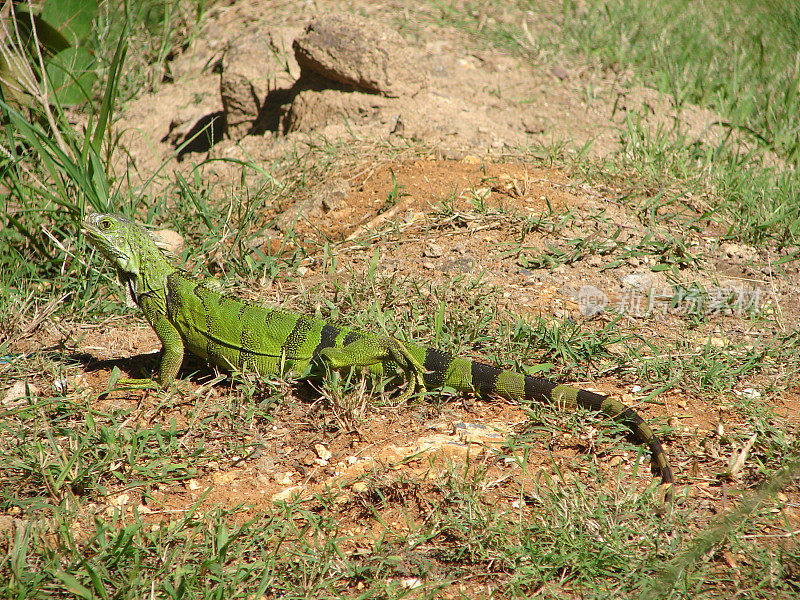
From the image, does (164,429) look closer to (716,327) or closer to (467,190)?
(467,190)

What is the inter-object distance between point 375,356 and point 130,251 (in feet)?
4.46

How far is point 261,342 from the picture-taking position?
330 cm

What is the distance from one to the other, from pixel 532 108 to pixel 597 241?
2.24 meters

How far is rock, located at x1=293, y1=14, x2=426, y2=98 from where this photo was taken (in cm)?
521

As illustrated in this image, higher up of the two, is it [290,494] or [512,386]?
[512,386]

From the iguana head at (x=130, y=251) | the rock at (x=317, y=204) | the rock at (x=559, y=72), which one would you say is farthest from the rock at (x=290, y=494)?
the rock at (x=559, y=72)

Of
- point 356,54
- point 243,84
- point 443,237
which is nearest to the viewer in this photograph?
point 443,237

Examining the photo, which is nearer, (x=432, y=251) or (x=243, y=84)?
(x=432, y=251)

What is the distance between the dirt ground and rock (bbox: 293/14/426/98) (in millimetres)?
145

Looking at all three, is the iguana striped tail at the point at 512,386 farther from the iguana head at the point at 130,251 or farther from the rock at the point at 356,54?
the rock at the point at 356,54

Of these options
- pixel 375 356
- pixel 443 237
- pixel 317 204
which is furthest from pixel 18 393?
pixel 443 237

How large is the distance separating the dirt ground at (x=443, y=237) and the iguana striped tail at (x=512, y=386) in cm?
9

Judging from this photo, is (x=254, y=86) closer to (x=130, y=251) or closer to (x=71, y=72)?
(x=71, y=72)

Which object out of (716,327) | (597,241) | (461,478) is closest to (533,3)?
(597,241)
